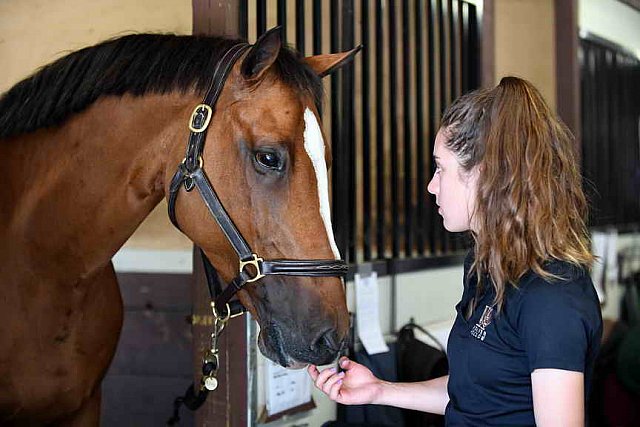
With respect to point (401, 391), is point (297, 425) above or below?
below

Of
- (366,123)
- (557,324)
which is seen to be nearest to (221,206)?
(557,324)

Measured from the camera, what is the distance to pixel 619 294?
12.5 feet

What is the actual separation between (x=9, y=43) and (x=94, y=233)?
1.43m

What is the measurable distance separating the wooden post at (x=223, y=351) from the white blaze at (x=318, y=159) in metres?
0.48

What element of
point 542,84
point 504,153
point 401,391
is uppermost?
point 542,84

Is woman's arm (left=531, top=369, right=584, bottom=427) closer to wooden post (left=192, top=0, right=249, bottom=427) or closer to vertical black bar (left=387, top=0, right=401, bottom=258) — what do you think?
wooden post (left=192, top=0, right=249, bottom=427)

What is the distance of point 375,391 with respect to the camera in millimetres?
1267

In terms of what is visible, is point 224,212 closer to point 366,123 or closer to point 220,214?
point 220,214

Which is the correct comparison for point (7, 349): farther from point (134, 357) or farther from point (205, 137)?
point (134, 357)

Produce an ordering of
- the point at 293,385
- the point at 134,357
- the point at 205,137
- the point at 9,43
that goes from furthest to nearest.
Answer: the point at 9,43
the point at 134,357
the point at 293,385
the point at 205,137

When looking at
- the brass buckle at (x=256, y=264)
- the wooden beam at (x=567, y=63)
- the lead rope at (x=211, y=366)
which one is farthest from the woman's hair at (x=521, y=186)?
the wooden beam at (x=567, y=63)

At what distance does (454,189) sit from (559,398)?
36cm

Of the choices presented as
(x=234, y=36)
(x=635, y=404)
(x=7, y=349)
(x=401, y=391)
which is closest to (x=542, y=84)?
(x=635, y=404)

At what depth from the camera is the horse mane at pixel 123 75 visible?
1.31 meters
